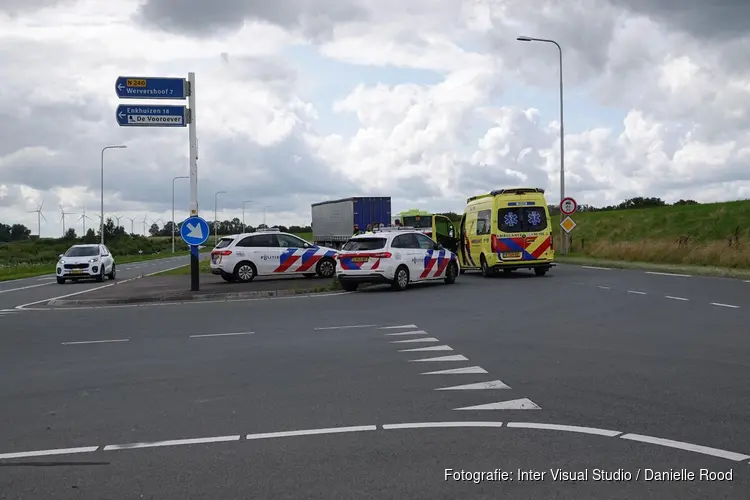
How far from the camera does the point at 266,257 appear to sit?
91.0 feet

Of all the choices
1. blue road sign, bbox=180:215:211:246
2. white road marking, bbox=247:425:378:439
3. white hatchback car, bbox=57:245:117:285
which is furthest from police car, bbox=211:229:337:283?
white road marking, bbox=247:425:378:439

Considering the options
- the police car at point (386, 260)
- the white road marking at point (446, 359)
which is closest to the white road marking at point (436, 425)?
the white road marking at point (446, 359)

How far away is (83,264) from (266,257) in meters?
9.26

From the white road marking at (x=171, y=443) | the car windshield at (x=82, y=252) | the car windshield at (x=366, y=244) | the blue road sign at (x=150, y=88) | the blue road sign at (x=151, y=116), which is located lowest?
the white road marking at (x=171, y=443)

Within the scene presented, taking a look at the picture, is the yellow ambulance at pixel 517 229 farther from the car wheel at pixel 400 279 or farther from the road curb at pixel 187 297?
the road curb at pixel 187 297

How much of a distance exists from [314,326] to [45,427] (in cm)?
765

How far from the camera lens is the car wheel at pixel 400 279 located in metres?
23.1

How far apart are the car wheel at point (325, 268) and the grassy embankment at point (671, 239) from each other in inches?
449

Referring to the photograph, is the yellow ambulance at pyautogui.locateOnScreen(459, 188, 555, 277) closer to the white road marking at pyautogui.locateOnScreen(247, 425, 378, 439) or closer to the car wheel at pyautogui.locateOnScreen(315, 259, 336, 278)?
the car wheel at pyautogui.locateOnScreen(315, 259, 336, 278)

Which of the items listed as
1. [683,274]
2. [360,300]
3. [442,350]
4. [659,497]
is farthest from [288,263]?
[659,497]

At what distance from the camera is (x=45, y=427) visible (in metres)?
6.76

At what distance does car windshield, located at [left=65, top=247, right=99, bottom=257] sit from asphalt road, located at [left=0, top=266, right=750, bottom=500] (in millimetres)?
19384

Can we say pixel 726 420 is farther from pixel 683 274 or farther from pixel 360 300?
pixel 683 274

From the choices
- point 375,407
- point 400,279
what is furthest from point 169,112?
point 375,407
